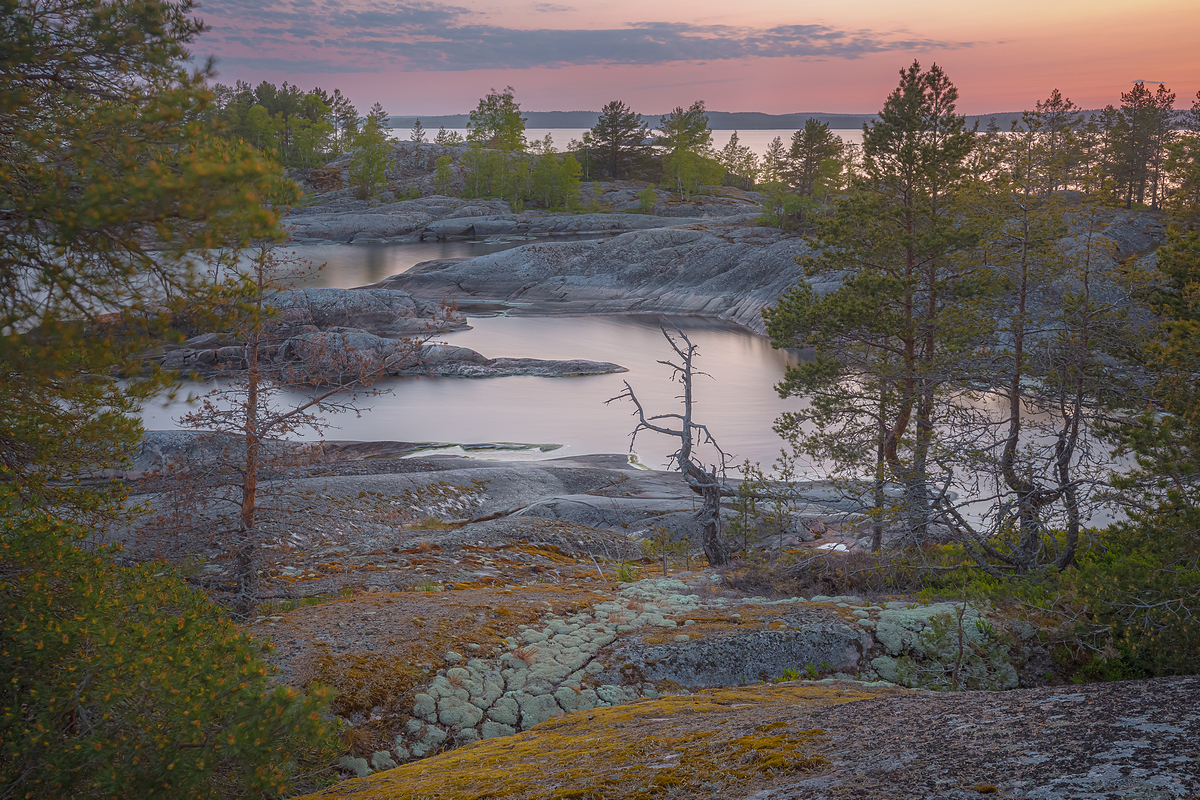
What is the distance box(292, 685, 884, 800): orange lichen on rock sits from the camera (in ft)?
12.2

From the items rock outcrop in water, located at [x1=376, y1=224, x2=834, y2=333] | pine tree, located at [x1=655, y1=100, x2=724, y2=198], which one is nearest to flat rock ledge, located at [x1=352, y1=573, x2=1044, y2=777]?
rock outcrop in water, located at [x1=376, y1=224, x2=834, y2=333]

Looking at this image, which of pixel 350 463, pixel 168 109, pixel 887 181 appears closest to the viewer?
pixel 168 109

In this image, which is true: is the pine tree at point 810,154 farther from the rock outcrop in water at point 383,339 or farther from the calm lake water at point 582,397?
the rock outcrop in water at point 383,339

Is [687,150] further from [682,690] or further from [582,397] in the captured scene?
[682,690]

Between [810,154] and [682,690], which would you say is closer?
[682,690]

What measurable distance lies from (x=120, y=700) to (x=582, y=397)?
35.5 metres

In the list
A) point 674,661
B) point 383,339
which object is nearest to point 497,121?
point 383,339

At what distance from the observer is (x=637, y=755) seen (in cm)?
427

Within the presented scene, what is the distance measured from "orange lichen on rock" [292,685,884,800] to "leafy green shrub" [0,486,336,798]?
2.48ft

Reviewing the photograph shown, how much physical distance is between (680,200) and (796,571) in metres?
108

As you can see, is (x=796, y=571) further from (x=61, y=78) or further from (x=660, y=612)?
(x=61, y=78)

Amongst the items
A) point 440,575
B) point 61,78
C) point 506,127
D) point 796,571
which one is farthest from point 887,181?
point 506,127

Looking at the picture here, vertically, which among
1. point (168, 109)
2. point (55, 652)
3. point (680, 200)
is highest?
point (680, 200)

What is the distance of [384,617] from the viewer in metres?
7.61
